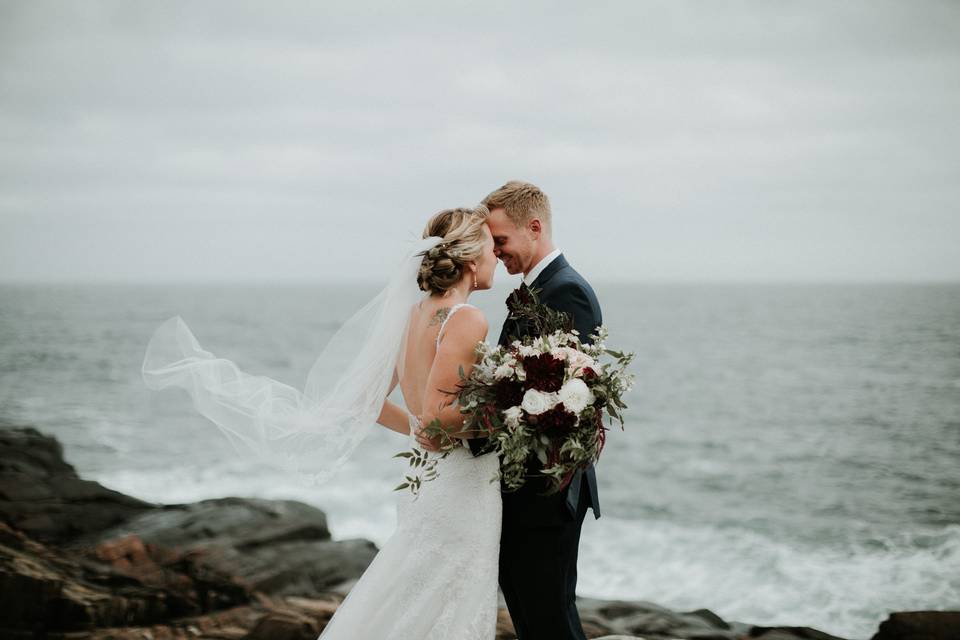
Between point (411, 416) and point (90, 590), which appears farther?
point (90, 590)

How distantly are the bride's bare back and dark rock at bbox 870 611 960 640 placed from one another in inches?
184

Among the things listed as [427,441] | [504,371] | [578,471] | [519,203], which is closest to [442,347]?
[504,371]

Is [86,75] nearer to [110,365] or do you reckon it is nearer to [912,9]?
[110,365]

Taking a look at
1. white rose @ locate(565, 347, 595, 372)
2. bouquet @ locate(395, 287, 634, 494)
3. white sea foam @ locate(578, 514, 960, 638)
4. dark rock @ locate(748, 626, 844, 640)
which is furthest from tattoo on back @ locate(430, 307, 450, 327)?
white sea foam @ locate(578, 514, 960, 638)

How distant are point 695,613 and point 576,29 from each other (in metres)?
63.3

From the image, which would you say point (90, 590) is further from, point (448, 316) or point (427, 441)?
point (448, 316)

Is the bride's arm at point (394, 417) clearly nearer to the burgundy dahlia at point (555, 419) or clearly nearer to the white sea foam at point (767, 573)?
the burgundy dahlia at point (555, 419)

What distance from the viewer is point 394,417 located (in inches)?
155

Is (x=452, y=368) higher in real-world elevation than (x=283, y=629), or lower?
higher

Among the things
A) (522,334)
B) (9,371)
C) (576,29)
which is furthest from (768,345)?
(522,334)

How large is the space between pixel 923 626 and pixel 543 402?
474 cm

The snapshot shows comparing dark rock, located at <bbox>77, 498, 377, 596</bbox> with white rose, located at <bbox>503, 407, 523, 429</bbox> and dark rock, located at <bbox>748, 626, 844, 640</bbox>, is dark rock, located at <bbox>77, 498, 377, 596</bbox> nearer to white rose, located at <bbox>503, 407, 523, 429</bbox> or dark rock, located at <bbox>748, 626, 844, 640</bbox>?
dark rock, located at <bbox>748, 626, 844, 640</bbox>

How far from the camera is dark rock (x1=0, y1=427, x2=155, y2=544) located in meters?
8.42

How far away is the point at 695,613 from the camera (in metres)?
7.12
